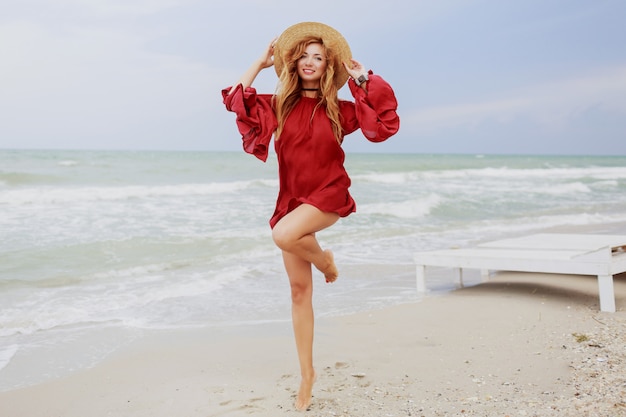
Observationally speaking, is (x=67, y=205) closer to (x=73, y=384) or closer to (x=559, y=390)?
(x=73, y=384)

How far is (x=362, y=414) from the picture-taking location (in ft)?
10.2

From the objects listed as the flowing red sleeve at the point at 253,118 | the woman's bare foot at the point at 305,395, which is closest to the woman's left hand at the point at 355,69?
the flowing red sleeve at the point at 253,118

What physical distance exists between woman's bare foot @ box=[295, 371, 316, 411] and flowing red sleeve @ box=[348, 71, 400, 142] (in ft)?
4.23

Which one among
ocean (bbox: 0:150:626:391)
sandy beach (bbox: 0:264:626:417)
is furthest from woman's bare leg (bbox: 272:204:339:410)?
ocean (bbox: 0:150:626:391)

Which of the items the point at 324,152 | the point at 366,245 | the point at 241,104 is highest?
the point at 241,104

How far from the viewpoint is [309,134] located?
3148 mm

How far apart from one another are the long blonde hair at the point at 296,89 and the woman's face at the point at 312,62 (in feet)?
0.06

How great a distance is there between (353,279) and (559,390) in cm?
389

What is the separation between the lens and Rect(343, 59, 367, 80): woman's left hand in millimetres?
3121

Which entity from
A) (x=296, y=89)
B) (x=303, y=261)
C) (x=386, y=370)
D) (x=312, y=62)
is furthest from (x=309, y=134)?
(x=386, y=370)

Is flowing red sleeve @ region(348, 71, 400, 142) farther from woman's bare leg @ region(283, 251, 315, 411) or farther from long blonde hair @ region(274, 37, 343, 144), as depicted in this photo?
woman's bare leg @ region(283, 251, 315, 411)

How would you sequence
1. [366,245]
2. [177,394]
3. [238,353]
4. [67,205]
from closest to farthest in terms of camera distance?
[177,394] < [238,353] < [366,245] < [67,205]

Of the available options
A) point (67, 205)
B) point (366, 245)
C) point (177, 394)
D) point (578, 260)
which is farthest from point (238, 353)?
point (67, 205)

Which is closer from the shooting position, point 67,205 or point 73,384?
point 73,384
